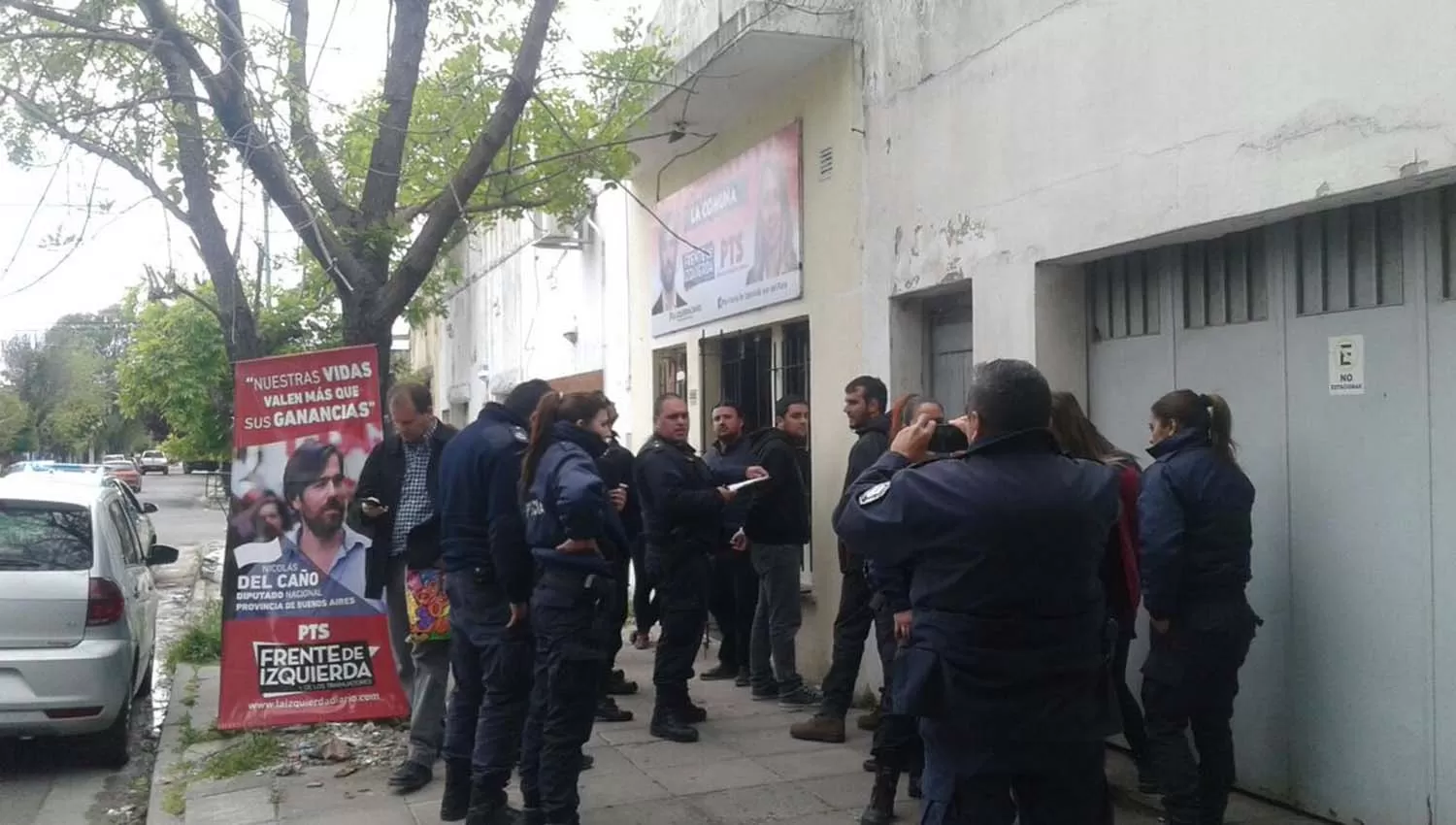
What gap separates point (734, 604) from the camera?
837 centimetres

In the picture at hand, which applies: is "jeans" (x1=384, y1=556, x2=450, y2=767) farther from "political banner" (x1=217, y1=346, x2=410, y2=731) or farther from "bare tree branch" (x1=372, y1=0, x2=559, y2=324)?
"bare tree branch" (x1=372, y1=0, x2=559, y2=324)

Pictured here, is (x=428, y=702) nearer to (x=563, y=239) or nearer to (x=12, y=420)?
(x=563, y=239)

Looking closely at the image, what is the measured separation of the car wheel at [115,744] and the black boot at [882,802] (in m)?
4.51

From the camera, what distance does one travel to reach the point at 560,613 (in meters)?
4.84

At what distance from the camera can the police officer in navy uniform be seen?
125 inches

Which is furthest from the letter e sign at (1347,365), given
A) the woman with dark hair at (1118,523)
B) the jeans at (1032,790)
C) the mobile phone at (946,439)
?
the jeans at (1032,790)

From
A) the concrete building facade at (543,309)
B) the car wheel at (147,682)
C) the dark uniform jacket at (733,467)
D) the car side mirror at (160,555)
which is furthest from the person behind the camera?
the concrete building facade at (543,309)

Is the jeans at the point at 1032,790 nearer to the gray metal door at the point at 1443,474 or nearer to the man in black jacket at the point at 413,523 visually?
the gray metal door at the point at 1443,474

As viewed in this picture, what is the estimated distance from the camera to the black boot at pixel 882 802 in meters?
5.05

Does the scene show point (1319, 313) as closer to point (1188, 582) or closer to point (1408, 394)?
point (1408, 394)

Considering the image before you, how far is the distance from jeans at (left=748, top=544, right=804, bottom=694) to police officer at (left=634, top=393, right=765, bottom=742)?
685 millimetres

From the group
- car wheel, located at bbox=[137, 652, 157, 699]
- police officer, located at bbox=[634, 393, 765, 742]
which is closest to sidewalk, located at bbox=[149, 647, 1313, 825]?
Result: police officer, located at bbox=[634, 393, 765, 742]

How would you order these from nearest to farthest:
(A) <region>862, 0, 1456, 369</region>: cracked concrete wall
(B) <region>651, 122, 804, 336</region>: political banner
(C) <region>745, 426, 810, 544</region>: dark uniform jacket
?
(A) <region>862, 0, 1456, 369</region>: cracked concrete wall < (C) <region>745, 426, 810, 544</region>: dark uniform jacket < (B) <region>651, 122, 804, 336</region>: political banner

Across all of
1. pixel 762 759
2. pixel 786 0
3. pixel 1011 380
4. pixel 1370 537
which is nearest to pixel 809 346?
pixel 786 0
